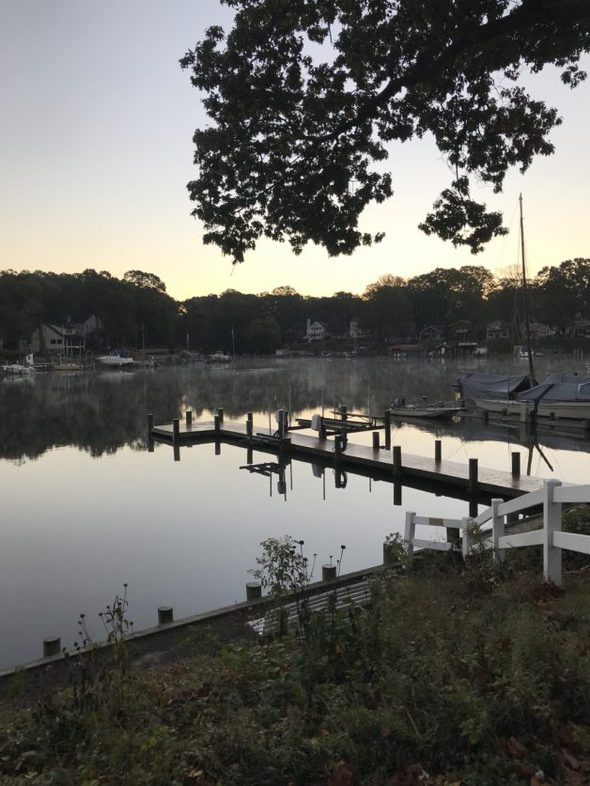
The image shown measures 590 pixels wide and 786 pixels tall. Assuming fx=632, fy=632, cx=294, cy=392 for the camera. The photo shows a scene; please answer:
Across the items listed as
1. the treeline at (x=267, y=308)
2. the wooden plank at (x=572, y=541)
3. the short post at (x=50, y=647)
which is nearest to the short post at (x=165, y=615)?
the short post at (x=50, y=647)

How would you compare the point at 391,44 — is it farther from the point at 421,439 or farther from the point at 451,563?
the point at 421,439

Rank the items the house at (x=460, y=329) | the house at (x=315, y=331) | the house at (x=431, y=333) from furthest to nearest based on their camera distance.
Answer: the house at (x=315, y=331), the house at (x=431, y=333), the house at (x=460, y=329)

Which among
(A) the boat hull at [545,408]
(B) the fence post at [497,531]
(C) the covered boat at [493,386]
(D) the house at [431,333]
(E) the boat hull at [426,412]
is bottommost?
(E) the boat hull at [426,412]

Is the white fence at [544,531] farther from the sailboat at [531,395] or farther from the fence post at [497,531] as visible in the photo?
the sailboat at [531,395]

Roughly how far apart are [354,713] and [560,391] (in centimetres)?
3276

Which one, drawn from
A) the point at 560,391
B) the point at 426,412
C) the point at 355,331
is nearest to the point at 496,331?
the point at 355,331

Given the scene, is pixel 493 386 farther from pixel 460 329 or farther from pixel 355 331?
pixel 355 331

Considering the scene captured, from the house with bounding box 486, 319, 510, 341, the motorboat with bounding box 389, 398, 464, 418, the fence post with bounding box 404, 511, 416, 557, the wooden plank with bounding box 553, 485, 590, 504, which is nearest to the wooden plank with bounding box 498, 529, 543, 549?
the wooden plank with bounding box 553, 485, 590, 504

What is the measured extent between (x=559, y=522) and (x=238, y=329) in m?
148

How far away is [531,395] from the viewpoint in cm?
3519

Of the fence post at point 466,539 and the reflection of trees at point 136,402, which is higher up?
the fence post at point 466,539

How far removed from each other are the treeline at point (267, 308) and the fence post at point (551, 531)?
10743 cm

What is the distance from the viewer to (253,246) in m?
11.3

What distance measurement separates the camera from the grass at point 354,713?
381 centimetres
